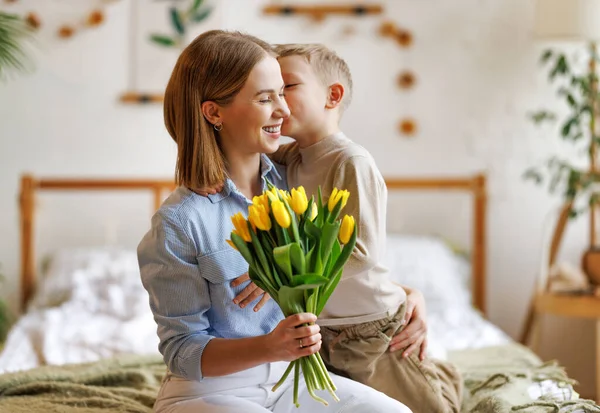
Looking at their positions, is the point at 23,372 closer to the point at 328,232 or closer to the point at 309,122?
the point at 309,122

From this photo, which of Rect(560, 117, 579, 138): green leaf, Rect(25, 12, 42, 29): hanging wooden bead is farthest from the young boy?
Rect(25, 12, 42, 29): hanging wooden bead

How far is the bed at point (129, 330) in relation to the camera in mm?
1912

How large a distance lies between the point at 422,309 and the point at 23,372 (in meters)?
1.04

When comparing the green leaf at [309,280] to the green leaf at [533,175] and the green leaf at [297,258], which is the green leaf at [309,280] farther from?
the green leaf at [533,175]

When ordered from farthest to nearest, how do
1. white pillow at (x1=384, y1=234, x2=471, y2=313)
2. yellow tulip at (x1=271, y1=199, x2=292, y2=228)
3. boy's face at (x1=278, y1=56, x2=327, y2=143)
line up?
white pillow at (x1=384, y1=234, x2=471, y2=313), boy's face at (x1=278, y1=56, x2=327, y2=143), yellow tulip at (x1=271, y1=199, x2=292, y2=228)

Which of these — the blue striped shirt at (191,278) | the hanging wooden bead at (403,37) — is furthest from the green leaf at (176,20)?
the blue striped shirt at (191,278)

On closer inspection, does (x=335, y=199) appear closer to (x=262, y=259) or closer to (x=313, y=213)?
(x=313, y=213)

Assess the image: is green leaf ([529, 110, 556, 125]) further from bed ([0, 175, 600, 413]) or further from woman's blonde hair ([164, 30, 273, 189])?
woman's blonde hair ([164, 30, 273, 189])

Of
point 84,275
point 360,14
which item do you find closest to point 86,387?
point 84,275

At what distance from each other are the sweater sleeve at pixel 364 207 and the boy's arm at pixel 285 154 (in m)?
0.23

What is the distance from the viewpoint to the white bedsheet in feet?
8.74

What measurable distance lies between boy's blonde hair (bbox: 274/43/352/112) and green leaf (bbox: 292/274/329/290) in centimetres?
55

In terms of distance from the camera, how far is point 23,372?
209 centimetres

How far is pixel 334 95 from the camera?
5.52 ft
